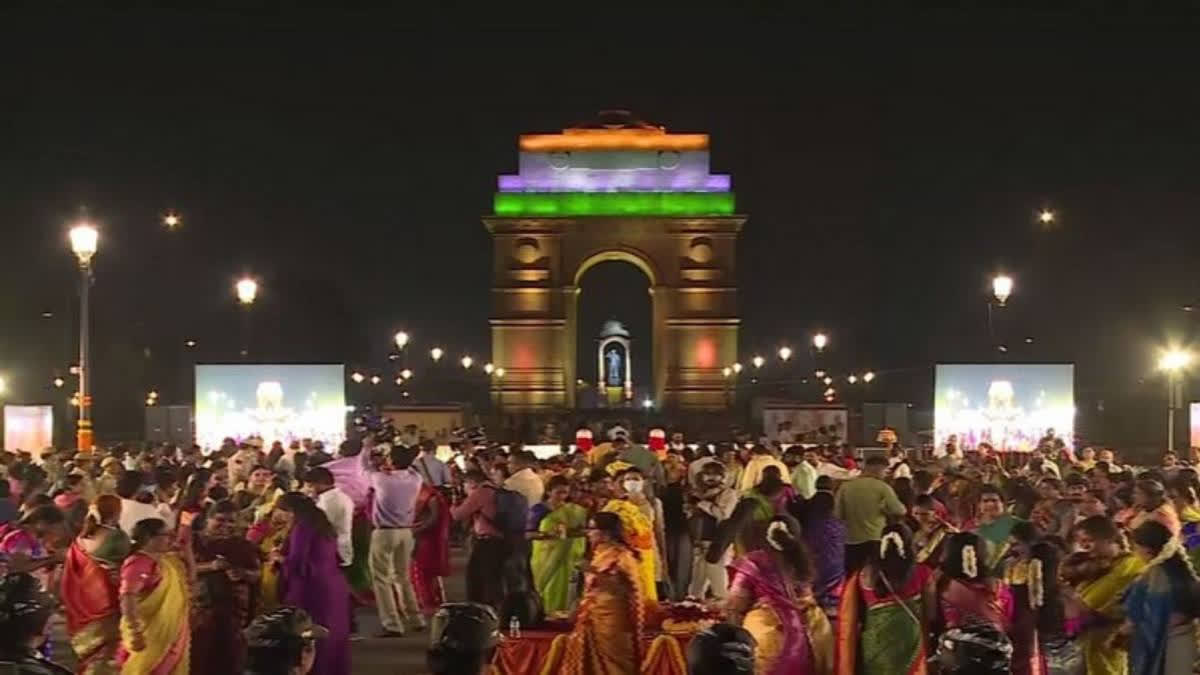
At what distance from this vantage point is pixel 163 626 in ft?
33.0

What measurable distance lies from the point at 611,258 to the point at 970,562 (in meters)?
59.4

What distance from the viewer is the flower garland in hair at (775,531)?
31.7 feet

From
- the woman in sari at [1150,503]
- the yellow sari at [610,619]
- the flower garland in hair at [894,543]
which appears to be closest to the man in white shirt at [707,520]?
the woman in sari at [1150,503]

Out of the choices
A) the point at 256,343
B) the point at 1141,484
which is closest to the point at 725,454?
the point at 1141,484

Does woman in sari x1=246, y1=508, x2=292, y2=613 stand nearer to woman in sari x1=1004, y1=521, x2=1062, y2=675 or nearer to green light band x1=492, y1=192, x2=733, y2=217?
woman in sari x1=1004, y1=521, x2=1062, y2=675

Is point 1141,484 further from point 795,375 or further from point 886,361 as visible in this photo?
point 795,375

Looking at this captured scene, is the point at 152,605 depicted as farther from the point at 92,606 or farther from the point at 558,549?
the point at 558,549

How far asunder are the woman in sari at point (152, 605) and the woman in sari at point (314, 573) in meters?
1.89

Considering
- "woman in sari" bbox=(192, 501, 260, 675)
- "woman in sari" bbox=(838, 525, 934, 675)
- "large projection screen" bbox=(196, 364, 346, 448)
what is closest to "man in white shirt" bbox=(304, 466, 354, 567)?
"woman in sari" bbox=(192, 501, 260, 675)

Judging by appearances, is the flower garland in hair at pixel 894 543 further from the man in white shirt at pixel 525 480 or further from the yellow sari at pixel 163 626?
the man in white shirt at pixel 525 480

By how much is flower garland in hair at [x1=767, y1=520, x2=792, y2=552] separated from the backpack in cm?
515

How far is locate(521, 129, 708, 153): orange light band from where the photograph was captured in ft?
226

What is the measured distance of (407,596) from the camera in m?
17.9

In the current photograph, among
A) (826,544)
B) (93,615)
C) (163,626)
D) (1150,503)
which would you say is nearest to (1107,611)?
(1150,503)
